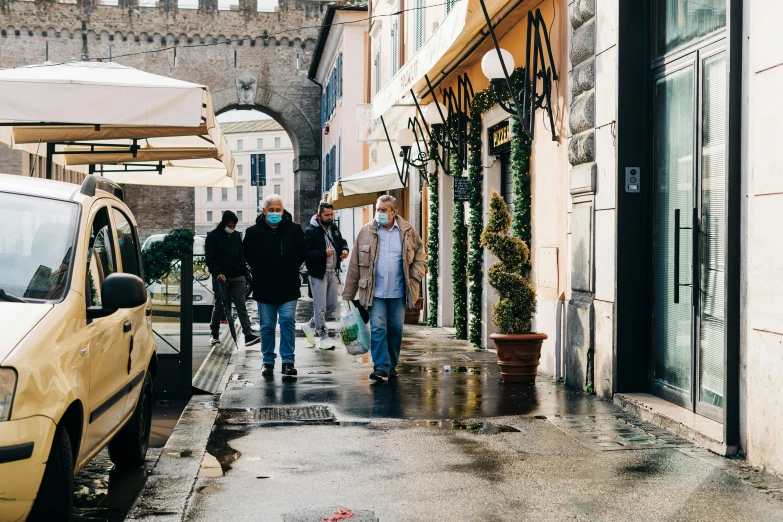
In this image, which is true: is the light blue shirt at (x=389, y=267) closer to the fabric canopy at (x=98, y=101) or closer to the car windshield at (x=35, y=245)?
the fabric canopy at (x=98, y=101)

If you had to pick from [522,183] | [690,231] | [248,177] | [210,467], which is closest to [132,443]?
[210,467]

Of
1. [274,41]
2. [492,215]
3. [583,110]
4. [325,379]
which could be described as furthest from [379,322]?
[274,41]

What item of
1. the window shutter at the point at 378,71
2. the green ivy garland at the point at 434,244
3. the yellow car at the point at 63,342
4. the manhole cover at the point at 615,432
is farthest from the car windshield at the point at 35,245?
the window shutter at the point at 378,71

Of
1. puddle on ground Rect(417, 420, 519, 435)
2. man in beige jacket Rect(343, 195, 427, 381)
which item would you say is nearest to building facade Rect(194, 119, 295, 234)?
man in beige jacket Rect(343, 195, 427, 381)

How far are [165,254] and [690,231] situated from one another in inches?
189

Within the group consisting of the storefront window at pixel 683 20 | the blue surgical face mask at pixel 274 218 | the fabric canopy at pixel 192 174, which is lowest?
the blue surgical face mask at pixel 274 218

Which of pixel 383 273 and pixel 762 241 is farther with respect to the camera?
pixel 383 273

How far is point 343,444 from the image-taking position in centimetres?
674

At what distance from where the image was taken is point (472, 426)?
7.34 m

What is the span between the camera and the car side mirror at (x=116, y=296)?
4809mm

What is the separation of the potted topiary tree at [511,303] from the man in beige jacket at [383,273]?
0.88 meters

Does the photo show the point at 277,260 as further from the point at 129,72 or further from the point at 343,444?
the point at 343,444

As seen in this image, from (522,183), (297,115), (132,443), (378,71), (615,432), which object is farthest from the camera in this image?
(297,115)

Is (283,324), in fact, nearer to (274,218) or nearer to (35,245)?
(274,218)
